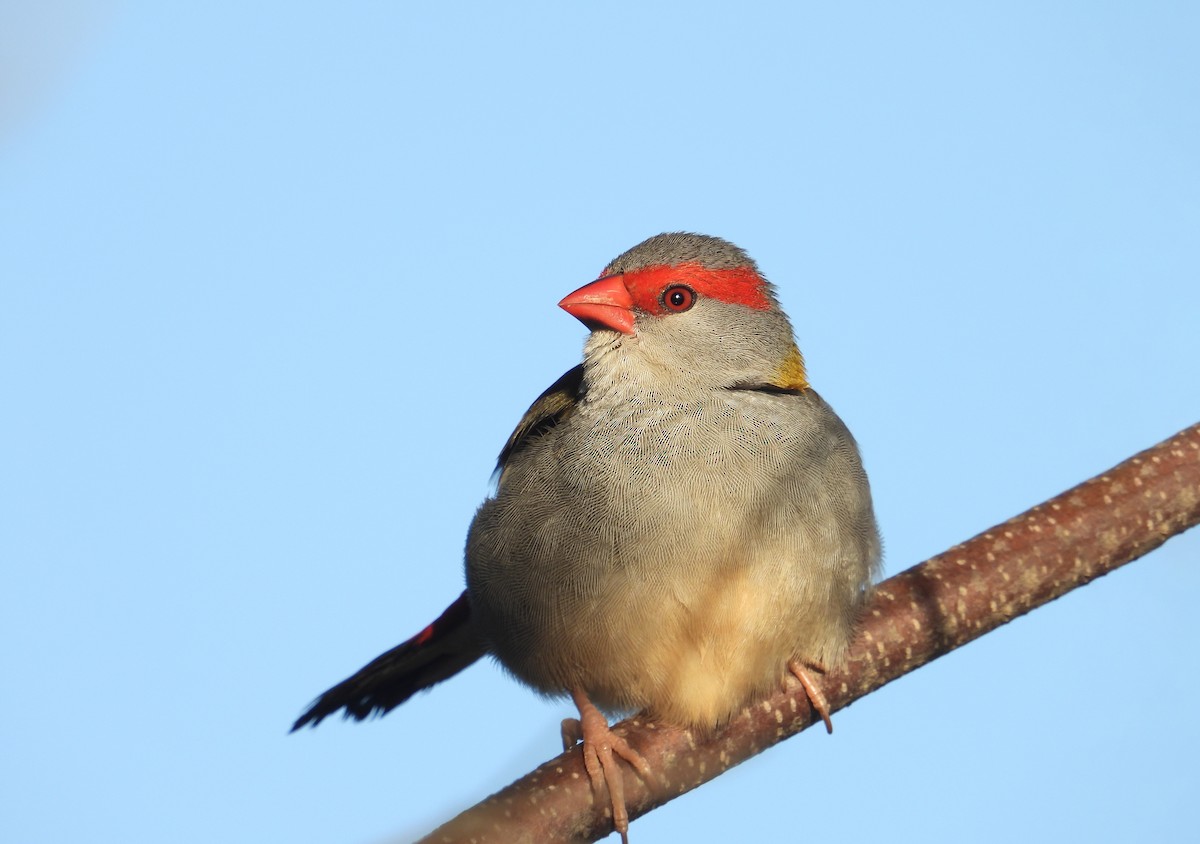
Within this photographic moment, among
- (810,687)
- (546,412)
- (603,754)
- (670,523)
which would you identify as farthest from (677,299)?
(603,754)

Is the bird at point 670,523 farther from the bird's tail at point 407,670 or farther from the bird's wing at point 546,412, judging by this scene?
the bird's tail at point 407,670

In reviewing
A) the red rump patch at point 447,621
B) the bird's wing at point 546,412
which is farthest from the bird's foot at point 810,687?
the red rump patch at point 447,621

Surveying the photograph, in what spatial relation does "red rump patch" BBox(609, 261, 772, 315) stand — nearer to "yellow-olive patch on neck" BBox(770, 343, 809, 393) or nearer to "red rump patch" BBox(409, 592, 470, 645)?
"yellow-olive patch on neck" BBox(770, 343, 809, 393)

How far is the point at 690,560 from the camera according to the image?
12.6ft

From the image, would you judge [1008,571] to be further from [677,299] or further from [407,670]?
[407,670]

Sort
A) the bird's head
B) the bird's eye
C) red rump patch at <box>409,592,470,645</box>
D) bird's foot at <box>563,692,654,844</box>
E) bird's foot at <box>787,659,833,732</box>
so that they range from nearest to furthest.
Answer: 1. bird's foot at <box>563,692,654,844</box>
2. bird's foot at <box>787,659,833,732</box>
3. the bird's head
4. the bird's eye
5. red rump patch at <box>409,592,470,645</box>

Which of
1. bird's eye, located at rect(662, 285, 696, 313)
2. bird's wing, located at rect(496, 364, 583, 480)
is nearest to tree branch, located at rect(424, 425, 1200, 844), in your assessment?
bird's wing, located at rect(496, 364, 583, 480)

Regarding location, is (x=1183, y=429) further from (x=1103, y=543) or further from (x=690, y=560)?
(x=690, y=560)

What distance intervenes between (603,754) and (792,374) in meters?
1.48

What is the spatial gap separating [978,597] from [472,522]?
168 cm

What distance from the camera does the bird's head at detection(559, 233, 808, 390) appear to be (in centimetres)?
434

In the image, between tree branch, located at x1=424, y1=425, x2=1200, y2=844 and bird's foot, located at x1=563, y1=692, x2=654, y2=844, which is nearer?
bird's foot, located at x1=563, y1=692, x2=654, y2=844

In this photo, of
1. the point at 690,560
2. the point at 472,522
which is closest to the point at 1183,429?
the point at 690,560

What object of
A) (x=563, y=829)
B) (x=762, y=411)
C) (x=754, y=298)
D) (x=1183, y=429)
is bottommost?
(x=563, y=829)
